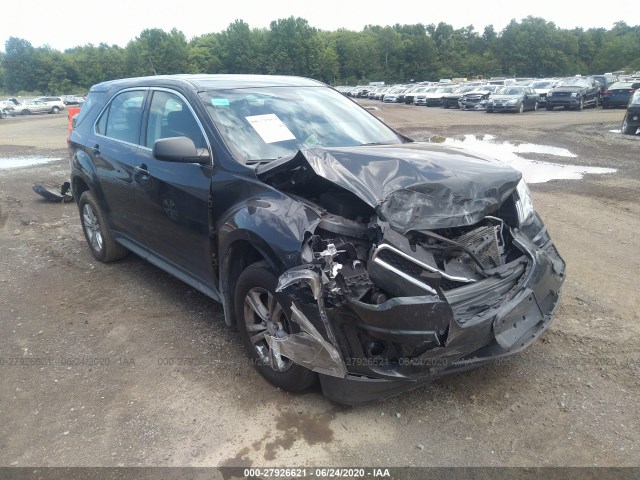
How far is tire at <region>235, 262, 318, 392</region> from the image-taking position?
3.00 meters

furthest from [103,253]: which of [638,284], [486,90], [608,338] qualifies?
[486,90]

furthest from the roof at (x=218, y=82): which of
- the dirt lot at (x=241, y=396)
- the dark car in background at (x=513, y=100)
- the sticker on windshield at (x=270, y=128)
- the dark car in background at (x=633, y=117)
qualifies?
the dark car in background at (x=513, y=100)

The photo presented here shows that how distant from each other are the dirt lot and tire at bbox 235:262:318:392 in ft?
0.43

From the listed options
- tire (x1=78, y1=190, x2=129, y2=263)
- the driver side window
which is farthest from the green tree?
the driver side window

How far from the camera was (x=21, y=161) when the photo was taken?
1386 centimetres

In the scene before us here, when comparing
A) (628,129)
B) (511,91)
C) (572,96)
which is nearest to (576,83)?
(572,96)

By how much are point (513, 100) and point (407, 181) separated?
27.3 metres

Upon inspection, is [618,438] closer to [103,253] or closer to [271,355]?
[271,355]

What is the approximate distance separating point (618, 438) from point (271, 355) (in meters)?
2.01

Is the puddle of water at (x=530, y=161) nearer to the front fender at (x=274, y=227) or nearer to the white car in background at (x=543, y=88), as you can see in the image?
the front fender at (x=274, y=227)

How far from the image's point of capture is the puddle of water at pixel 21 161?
13018 millimetres

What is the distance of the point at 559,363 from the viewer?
3.38 metres

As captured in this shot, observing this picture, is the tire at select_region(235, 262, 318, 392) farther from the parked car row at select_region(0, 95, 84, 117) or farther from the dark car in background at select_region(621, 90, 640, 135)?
the parked car row at select_region(0, 95, 84, 117)

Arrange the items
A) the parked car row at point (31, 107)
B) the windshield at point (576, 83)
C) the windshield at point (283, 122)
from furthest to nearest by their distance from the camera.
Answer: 1. the parked car row at point (31, 107)
2. the windshield at point (576, 83)
3. the windshield at point (283, 122)
